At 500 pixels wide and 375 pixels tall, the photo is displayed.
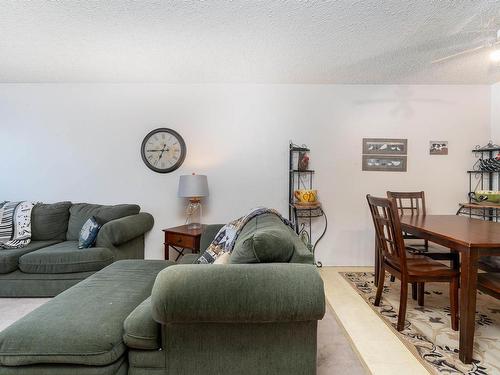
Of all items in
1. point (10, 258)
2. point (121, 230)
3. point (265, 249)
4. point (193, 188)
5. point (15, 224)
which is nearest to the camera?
point (265, 249)

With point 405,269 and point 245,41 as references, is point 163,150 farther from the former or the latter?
point 405,269

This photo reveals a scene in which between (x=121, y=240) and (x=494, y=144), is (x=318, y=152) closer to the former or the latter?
(x=494, y=144)

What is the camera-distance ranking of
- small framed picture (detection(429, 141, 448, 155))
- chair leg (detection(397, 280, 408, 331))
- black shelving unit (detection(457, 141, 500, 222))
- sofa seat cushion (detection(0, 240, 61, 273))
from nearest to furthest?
chair leg (detection(397, 280, 408, 331)) → sofa seat cushion (detection(0, 240, 61, 273)) → black shelving unit (detection(457, 141, 500, 222)) → small framed picture (detection(429, 141, 448, 155))

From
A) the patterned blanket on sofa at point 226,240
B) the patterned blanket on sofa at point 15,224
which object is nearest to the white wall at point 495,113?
the patterned blanket on sofa at point 226,240

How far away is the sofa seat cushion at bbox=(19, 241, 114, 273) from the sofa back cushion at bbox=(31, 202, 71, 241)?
0.58 metres

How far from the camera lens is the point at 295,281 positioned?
1.21 metres

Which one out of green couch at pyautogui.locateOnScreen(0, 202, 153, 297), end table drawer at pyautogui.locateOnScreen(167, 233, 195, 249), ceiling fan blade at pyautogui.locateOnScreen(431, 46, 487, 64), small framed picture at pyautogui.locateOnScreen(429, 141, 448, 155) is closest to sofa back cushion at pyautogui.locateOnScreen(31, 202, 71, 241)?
green couch at pyautogui.locateOnScreen(0, 202, 153, 297)

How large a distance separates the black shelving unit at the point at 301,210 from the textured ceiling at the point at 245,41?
950 millimetres

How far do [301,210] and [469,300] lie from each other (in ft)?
5.96

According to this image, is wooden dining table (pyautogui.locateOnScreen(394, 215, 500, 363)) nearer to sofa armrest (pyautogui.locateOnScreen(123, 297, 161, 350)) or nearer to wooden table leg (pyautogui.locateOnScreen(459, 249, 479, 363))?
wooden table leg (pyautogui.locateOnScreen(459, 249, 479, 363))


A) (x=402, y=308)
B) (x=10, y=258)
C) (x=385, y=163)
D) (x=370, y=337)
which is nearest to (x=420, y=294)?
(x=402, y=308)

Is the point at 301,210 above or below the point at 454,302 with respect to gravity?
above

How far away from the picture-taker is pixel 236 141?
11.3 feet

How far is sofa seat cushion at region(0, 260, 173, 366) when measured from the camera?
3.86ft
